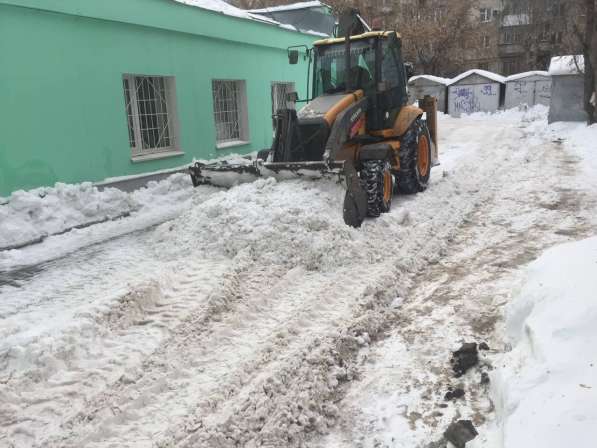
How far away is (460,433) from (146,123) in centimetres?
943

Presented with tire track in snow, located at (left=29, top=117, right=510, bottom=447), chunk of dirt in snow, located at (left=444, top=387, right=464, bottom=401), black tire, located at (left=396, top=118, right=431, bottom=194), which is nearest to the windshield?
black tire, located at (left=396, top=118, right=431, bottom=194)

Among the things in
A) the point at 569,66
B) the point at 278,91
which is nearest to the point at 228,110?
the point at 278,91

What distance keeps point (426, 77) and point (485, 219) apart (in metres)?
25.4

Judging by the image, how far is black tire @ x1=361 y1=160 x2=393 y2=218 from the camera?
699 cm

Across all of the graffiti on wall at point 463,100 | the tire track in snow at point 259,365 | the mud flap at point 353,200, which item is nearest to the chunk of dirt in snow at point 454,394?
the tire track in snow at point 259,365

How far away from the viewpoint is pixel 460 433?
2.69 metres

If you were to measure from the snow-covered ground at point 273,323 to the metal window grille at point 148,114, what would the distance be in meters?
3.42

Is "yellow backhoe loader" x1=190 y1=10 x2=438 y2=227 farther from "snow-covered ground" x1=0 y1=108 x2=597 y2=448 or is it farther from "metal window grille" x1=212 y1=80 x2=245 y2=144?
"metal window grille" x1=212 y1=80 x2=245 y2=144

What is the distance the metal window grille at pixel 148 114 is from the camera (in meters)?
10.1

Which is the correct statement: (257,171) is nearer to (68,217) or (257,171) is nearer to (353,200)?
(353,200)

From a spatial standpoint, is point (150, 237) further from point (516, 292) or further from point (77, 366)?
point (516, 292)

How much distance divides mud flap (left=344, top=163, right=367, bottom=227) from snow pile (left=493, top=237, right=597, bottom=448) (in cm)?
278

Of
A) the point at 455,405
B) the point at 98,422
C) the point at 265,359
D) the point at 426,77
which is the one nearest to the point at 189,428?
the point at 98,422

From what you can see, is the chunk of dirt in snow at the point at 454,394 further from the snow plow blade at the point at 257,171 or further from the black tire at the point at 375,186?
the black tire at the point at 375,186
